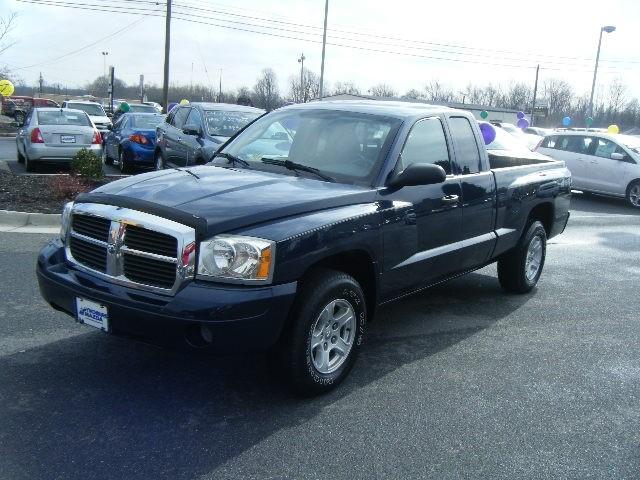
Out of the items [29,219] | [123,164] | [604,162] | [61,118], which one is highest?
[61,118]

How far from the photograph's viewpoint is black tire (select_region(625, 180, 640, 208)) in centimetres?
1595

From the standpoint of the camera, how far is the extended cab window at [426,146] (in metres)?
4.92

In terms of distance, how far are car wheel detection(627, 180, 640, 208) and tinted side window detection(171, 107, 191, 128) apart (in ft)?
35.7

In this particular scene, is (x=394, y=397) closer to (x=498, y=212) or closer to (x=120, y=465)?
(x=120, y=465)

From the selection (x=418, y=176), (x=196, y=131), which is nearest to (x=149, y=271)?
(x=418, y=176)

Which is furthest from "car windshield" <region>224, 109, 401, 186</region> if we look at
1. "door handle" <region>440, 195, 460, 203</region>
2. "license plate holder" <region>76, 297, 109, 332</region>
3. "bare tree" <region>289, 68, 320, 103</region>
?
"bare tree" <region>289, 68, 320, 103</region>

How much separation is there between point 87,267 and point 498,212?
12.1ft

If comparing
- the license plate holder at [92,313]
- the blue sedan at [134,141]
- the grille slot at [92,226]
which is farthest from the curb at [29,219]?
the blue sedan at [134,141]

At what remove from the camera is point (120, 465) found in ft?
10.5

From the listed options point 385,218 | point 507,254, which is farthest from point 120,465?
point 507,254

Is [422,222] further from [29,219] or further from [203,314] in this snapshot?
[29,219]

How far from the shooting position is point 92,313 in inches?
150

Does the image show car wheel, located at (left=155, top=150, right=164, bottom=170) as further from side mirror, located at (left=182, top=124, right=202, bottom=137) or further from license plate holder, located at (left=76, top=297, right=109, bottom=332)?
license plate holder, located at (left=76, top=297, right=109, bottom=332)

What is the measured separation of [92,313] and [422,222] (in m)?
2.40
